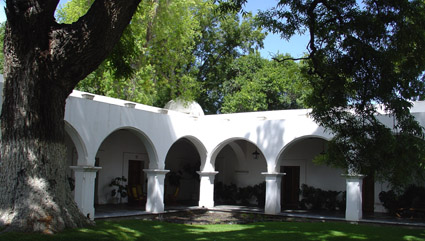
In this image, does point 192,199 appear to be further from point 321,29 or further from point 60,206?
point 60,206

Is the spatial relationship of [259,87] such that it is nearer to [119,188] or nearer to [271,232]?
[119,188]

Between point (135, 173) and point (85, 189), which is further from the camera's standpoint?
point (135, 173)

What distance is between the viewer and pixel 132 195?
17.0m

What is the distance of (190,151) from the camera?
72.4 feet

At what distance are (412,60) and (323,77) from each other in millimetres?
1405

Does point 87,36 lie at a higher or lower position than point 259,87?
lower

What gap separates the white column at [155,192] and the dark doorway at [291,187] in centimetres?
612

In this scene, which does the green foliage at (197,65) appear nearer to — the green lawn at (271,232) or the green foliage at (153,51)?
the green foliage at (153,51)

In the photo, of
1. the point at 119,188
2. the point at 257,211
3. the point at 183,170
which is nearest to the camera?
the point at 257,211

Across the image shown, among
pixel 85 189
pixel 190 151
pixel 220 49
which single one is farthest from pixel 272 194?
pixel 220 49

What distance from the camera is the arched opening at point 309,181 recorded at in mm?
17734

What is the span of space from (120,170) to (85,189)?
216 inches

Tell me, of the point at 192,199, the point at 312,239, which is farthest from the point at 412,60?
the point at 192,199

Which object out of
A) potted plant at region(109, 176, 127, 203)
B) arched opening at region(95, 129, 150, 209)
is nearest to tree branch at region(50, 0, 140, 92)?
arched opening at region(95, 129, 150, 209)
